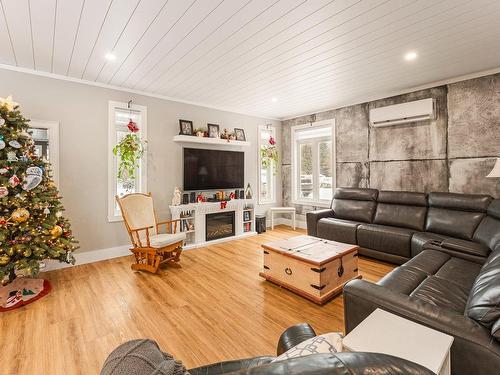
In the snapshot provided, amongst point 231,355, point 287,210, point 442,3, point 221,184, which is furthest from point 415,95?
point 231,355

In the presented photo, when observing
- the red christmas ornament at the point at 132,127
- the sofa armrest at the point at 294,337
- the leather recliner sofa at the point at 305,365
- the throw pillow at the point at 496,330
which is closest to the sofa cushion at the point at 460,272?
the throw pillow at the point at 496,330

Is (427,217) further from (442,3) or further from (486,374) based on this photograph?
(486,374)

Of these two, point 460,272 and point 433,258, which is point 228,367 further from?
point 433,258

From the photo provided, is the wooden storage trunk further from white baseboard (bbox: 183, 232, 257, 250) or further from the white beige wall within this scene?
the white beige wall

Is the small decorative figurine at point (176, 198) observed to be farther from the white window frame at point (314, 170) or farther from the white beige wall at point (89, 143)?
the white window frame at point (314, 170)

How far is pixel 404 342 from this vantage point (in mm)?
1054

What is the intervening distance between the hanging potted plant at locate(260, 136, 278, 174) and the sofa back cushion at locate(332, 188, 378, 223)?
1879 millimetres

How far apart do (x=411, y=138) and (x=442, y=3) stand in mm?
2552

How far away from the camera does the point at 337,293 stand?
9.05ft

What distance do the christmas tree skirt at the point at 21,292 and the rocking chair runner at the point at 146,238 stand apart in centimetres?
100

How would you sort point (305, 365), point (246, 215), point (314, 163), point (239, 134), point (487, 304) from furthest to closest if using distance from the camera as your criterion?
point (314, 163) < point (246, 215) < point (239, 134) < point (487, 304) < point (305, 365)

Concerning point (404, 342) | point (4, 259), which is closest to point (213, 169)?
point (4, 259)

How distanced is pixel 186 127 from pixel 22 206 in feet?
8.88

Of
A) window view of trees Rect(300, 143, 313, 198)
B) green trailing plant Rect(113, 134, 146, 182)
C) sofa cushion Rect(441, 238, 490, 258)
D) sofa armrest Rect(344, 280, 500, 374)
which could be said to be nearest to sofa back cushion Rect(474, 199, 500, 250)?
sofa cushion Rect(441, 238, 490, 258)
